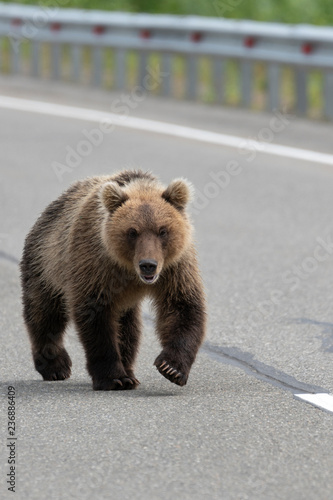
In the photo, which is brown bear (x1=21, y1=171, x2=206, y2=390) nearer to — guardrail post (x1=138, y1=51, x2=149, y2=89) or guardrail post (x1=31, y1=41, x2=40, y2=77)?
guardrail post (x1=138, y1=51, x2=149, y2=89)

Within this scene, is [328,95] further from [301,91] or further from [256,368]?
[256,368]

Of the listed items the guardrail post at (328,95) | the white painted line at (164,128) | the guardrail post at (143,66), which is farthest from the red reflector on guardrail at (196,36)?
the guardrail post at (328,95)

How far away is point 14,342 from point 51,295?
80cm

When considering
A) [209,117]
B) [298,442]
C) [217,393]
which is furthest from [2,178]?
[298,442]

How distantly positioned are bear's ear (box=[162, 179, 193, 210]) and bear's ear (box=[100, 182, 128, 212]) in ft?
0.80

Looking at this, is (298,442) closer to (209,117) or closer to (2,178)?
(2,178)

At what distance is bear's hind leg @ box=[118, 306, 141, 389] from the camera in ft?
22.8

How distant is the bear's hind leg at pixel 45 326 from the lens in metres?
7.01

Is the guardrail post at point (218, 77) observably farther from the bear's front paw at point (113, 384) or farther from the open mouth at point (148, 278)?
the open mouth at point (148, 278)

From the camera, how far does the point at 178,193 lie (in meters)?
6.64

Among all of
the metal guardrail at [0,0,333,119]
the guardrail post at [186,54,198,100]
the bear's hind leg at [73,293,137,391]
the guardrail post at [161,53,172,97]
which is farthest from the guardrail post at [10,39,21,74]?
the bear's hind leg at [73,293,137,391]

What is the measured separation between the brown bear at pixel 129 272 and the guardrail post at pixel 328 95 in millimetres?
9045

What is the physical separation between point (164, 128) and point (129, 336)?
9.47 meters

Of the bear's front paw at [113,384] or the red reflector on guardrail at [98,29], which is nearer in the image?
the bear's front paw at [113,384]
